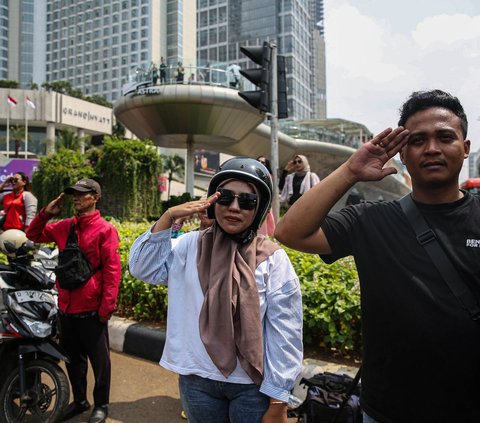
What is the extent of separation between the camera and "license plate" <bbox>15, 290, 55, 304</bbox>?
318 centimetres

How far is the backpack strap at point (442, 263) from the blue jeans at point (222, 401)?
86cm

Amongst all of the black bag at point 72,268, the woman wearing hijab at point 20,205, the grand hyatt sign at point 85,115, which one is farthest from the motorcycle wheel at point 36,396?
the grand hyatt sign at point 85,115

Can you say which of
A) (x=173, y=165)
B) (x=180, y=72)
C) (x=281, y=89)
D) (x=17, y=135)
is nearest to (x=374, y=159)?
(x=281, y=89)

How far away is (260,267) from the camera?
1885mm

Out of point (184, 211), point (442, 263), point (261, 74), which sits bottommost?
point (442, 263)

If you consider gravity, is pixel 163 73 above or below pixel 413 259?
above

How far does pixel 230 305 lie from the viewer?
1.75 metres

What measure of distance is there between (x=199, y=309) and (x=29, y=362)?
1855mm

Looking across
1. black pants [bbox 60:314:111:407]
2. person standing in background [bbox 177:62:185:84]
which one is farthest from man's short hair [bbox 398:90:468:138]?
person standing in background [bbox 177:62:185:84]

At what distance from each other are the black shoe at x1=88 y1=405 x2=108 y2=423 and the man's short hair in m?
2.85

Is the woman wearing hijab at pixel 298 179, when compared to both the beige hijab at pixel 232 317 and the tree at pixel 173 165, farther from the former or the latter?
the tree at pixel 173 165

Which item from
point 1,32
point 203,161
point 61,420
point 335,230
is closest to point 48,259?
point 61,420

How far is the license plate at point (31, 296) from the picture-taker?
3.18 m

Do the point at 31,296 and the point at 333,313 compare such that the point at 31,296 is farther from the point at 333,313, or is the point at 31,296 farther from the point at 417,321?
the point at 417,321
